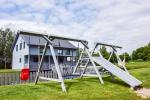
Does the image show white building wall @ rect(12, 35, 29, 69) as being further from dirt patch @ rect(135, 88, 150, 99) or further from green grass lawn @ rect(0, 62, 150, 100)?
dirt patch @ rect(135, 88, 150, 99)

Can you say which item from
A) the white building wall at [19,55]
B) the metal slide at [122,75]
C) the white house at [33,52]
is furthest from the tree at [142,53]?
the metal slide at [122,75]

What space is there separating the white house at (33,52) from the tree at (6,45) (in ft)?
28.5

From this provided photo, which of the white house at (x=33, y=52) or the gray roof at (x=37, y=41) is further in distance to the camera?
the gray roof at (x=37, y=41)

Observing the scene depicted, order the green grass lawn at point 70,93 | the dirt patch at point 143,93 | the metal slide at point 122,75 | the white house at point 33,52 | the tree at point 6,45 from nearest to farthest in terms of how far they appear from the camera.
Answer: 1. the green grass lawn at point 70,93
2. the dirt patch at point 143,93
3. the metal slide at point 122,75
4. the white house at point 33,52
5. the tree at point 6,45

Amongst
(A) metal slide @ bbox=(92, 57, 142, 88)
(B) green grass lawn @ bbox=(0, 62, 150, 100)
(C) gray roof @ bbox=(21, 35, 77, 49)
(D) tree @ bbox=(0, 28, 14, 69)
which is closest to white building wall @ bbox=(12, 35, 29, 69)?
(C) gray roof @ bbox=(21, 35, 77, 49)

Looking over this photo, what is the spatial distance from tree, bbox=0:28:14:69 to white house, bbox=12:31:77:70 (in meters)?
8.69

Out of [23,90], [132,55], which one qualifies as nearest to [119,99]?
[23,90]

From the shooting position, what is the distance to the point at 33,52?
143ft

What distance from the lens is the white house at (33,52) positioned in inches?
1678

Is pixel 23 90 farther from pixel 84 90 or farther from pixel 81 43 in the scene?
pixel 81 43

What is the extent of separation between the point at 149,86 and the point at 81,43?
5066 millimetres

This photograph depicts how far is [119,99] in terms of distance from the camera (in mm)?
10633

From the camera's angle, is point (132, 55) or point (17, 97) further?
point (132, 55)

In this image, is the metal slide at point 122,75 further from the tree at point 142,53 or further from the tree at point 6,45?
the tree at point 142,53
